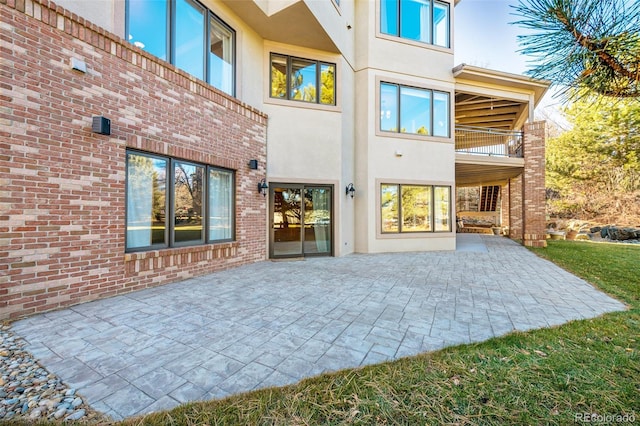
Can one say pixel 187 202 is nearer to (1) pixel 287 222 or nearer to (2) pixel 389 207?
(1) pixel 287 222

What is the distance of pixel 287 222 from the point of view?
27.7 ft

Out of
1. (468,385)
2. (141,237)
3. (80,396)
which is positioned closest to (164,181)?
(141,237)

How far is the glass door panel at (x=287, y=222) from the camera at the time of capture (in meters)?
8.31

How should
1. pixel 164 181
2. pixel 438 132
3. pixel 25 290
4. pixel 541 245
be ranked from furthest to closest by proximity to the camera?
pixel 541 245
pixel 438 132
pixel 164 181
pixel 25 290

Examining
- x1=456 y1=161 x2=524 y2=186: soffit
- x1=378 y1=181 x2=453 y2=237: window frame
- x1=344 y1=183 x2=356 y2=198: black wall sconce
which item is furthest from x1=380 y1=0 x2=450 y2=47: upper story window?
x1=344 y1=183 x2=356 y2=198: black wall sconce

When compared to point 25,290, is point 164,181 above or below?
above

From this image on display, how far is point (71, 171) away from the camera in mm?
4094

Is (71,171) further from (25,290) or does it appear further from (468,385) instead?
(468,385)

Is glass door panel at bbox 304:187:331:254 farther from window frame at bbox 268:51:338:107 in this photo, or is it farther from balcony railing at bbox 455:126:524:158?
balcony railing at bbox 455:126:524:158

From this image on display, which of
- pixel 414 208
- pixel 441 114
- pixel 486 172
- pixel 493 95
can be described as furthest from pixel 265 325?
pixel 486 172

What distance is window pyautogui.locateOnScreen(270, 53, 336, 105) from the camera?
27.6ft

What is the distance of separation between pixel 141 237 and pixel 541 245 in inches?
531

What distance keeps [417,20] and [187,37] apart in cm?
836

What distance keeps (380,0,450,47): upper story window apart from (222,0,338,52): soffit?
3.10 meters
